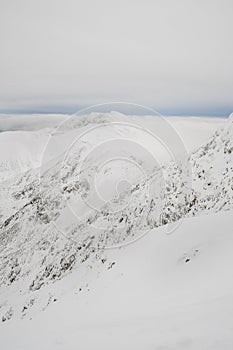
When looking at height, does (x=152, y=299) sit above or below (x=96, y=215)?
above

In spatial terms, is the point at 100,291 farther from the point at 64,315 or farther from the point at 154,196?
the point at 154,196

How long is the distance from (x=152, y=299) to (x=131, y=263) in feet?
11.1

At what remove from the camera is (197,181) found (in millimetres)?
15820

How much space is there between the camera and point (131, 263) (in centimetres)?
1202

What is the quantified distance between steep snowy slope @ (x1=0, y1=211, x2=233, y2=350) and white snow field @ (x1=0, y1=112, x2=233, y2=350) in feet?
0.13

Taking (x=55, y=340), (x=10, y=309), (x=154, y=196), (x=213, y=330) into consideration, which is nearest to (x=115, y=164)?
(x=154, y=196)

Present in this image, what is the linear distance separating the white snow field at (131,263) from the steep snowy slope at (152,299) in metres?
0.04

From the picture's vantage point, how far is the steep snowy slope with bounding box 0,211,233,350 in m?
5.68

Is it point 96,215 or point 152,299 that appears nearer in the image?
point 152,299

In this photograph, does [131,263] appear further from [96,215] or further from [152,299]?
[96,215]

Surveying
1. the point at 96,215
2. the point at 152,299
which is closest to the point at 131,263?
the point at 152,299

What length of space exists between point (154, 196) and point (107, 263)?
578 cm

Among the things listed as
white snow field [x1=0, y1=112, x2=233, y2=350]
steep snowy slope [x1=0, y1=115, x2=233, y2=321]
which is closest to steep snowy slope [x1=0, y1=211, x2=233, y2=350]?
white snow field [x1=0, y1=112, x2=233, y2=350]

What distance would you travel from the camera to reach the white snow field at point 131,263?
6.50m
